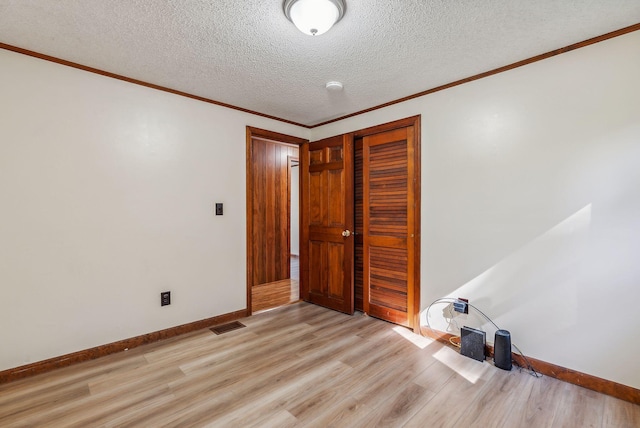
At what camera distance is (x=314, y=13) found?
1.68 metres

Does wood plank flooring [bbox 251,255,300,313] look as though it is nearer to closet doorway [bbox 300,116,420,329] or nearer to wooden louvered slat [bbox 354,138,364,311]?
closet doorway [bbox 300,116,420,329]

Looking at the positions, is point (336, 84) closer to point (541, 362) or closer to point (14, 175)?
point (14, 175)

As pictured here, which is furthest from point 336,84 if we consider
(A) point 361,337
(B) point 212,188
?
(A) point 361,337

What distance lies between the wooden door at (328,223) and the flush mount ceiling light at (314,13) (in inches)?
69.7

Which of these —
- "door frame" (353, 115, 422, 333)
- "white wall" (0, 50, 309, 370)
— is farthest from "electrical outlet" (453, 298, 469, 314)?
"white wall" (0, 50, 309, 370)

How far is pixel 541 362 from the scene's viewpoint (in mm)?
2215

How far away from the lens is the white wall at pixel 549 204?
1932 millimetres

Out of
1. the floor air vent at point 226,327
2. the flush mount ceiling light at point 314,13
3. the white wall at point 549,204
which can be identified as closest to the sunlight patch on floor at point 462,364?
the white wall at point 549,204

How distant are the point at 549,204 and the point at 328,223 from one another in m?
2.25

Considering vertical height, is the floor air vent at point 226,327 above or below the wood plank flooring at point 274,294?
above

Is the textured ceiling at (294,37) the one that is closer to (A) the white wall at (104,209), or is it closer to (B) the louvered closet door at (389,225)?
(A) the white wall at (104,209)

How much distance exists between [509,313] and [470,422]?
104 centimetres

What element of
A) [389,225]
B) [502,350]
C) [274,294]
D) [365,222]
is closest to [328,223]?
[365,222]

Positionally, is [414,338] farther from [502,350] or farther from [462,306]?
[502,350]
